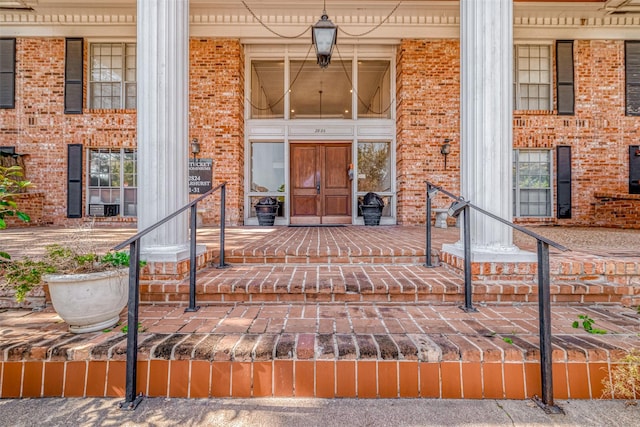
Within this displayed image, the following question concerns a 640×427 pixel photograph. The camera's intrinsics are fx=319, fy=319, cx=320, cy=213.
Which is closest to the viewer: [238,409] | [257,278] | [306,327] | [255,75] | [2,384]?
[238,409]

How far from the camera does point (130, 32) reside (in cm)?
702

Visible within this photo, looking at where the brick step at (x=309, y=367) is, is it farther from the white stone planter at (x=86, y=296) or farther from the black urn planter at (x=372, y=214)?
the black urn planter at (x=372, y=214)

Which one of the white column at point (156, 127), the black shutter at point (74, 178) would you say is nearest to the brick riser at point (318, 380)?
the white column at point (156, 127)

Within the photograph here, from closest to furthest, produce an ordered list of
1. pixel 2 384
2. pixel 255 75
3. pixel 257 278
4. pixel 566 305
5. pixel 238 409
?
pixel 238 409
pixel 2 384
pixel 566 305
pixel 257 278
pixel 255 75

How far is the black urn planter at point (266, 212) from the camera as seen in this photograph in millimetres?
7031

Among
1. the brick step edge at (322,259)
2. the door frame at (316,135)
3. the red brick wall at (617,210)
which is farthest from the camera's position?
the door frame at (316,135)

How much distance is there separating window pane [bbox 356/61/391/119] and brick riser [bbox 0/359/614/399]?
6.75 metres

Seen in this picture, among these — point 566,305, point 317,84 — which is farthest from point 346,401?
point 317,84

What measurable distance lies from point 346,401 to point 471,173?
6.70 feet

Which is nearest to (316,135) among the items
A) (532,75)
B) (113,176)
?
(113,176)

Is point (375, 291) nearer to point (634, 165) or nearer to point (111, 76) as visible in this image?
point (111, 76)

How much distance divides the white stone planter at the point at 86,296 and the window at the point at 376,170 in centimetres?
604

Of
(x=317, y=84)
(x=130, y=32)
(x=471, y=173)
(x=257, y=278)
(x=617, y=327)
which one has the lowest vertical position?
(x=617, y=327)

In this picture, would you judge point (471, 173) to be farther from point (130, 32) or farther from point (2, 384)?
point (130, 32)
